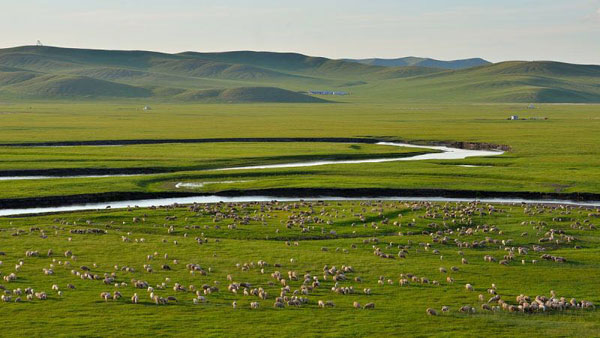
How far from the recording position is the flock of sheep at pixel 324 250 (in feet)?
75.2

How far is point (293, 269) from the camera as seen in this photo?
27031 mm

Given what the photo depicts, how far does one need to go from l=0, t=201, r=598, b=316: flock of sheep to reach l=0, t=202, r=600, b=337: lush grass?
146 millimetres

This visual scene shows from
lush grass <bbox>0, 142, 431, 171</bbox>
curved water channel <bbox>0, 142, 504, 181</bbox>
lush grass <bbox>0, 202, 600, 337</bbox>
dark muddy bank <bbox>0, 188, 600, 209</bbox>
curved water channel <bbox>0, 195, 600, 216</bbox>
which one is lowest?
curved water channel <bbox>0, 195, 600, 216</bbox>

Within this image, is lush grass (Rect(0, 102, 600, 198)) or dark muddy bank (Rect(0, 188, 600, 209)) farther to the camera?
lush grass (Rect(0, 102, 600, 198))

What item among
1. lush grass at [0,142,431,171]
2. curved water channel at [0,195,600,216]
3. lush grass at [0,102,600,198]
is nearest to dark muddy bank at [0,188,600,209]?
curved water channel at [0,195,600,216]

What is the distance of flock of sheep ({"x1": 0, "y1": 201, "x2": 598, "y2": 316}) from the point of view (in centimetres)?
2292

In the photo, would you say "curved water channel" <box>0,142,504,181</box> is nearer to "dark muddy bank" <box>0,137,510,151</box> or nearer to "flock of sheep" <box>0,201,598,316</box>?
"dark muddy bank" <box>0,137,510,151</box>

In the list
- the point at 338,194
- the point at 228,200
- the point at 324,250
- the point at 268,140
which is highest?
the point at 268,140

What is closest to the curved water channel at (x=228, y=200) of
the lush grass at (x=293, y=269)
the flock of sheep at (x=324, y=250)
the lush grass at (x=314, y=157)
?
the lush grass at (x=314, y=157)

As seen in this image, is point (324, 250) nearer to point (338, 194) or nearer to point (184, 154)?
point (338, 194)

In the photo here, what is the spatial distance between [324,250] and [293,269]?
3.84 metres

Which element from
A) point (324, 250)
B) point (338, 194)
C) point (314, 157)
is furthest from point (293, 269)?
point (314, 157)

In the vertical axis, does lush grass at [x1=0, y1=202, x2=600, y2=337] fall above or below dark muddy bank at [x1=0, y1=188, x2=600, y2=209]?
above

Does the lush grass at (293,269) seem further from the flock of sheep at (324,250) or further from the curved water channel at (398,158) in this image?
the curved water channel at (398,158)
